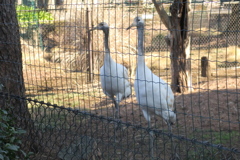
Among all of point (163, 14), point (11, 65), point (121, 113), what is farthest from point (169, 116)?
point (163, 14)

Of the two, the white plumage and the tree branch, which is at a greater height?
the tree branch

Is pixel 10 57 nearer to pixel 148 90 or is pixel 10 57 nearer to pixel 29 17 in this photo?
pixel 29 17

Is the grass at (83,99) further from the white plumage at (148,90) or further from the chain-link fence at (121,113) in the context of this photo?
the white plumage at (148,90)

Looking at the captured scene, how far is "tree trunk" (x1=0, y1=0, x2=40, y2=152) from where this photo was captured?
4.46m

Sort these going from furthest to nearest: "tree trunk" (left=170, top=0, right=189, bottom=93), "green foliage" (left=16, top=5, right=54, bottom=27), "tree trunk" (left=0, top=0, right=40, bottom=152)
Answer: "tree trunk" (left=170, top=0, right=189, bottom=93) → "green foliage" (left=16, top=5, right=54, bottom=27) → "tree trunk" (left=0, top=0, right=40, bottom=152)

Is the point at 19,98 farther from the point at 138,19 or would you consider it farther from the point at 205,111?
the point at 205,111

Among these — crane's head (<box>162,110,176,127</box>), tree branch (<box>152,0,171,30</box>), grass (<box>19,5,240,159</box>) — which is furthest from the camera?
tree branch (<box>152,0,171,30</box>)

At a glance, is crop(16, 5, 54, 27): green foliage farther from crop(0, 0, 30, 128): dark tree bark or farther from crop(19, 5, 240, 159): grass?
crop(19, 5, 240, 159): grass

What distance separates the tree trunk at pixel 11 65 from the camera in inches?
176

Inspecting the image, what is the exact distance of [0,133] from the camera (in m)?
3.63

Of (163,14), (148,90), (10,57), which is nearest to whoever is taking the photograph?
(10,57)

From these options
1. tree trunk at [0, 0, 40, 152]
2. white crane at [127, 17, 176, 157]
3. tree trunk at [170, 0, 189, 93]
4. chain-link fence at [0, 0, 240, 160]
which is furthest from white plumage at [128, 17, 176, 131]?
tree trunk at [170, 0, 189, 93]

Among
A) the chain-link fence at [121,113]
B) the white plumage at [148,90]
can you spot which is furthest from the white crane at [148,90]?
the chain-link fence at [121,113]

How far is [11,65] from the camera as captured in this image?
453cm
